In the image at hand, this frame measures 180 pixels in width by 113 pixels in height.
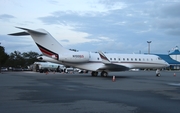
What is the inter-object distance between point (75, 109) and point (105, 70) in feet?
67.3

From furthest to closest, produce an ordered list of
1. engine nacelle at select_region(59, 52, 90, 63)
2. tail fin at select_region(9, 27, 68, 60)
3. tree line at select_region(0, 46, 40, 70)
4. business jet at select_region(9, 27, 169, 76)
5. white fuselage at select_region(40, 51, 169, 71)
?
tree line at select_region(0, 46, 40, 70), white fuselage at select_region(40, 51, 169, 71), engine nacelle at select_region(59, 52, 90, 63), business jet at select_region(9, 27, 169, 76), tail fin at select_region(9, 27, 68, 60)

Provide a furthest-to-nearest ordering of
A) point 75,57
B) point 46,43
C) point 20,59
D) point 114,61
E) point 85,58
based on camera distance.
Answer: point 20,59 → point 114,61 → point 85,58 → point 75,57 → point 46,43

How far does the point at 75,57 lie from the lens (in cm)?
2720

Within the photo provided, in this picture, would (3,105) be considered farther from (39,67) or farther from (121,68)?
(39,67)

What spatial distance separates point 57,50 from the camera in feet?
87.8

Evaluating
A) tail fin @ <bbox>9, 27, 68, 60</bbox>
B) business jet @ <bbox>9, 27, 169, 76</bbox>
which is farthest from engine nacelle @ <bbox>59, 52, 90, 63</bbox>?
tail fin @ <bbox>9, 27, 68, 60</bbox>

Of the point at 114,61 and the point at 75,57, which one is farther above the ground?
the point at 75,57

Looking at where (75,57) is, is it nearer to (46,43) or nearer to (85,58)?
(85,58)

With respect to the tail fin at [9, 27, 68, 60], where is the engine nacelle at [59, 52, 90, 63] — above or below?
below

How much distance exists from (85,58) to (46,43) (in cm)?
488

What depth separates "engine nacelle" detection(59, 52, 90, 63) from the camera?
1048 inches

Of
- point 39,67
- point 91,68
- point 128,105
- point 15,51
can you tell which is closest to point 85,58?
point 91,68

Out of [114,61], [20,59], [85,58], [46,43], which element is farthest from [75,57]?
[20,59]

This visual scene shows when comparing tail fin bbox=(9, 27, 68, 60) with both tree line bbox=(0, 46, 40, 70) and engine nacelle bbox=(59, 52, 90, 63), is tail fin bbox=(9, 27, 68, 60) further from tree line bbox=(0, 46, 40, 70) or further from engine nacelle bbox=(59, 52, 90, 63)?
tree line bbox=(0, 46, 40, 70)
